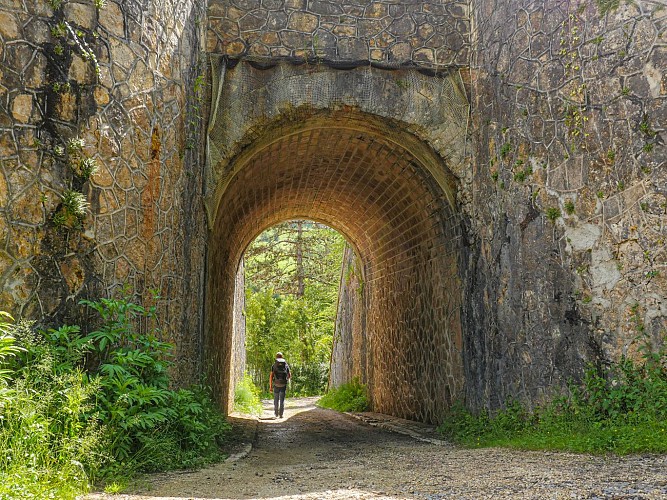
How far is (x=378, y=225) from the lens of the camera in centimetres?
1283

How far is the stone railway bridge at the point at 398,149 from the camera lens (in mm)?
5816

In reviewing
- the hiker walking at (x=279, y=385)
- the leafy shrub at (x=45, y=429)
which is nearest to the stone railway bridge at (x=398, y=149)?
the leafy shrub at (x=45, y=429)

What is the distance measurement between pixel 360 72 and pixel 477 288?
3.35 m

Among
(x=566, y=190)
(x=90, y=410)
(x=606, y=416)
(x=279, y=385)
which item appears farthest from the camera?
(x=279, y=385)

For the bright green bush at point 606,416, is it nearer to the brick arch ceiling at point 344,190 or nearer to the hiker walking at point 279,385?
the brick arch ceiling at point 344,190

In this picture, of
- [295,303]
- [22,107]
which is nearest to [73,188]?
[22,107]

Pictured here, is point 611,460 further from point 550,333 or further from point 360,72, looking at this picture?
point 360,72

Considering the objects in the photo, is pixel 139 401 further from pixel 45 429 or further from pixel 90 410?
pixel 45 429

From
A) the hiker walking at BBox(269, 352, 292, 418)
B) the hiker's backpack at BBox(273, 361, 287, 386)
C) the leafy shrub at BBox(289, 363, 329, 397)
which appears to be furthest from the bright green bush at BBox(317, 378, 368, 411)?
the leafy shrub at BBox(289, 363, 329, 397)

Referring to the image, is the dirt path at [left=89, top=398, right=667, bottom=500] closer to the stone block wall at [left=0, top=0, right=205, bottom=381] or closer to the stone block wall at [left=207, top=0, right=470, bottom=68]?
the stone block wall at [left=0, top=0, right=205, bottom=381]

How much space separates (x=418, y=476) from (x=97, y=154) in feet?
13.8

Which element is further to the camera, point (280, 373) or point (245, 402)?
point (245, 402)

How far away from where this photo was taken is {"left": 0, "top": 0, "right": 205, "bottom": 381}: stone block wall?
5.53 metres

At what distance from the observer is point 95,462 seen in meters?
4.77
